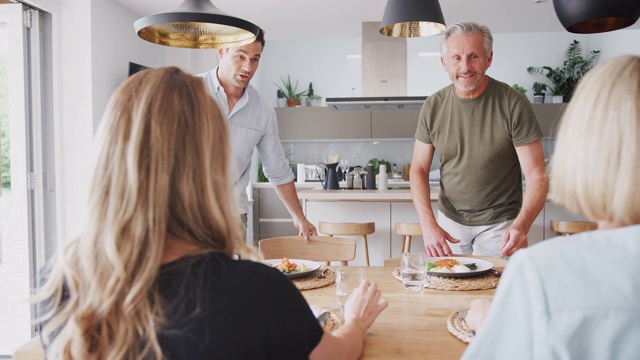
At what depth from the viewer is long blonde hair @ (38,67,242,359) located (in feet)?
2.58

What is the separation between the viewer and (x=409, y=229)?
3.56m

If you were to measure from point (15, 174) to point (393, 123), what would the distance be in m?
4.54

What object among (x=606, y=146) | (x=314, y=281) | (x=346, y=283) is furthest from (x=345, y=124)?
(x=606, y=146)

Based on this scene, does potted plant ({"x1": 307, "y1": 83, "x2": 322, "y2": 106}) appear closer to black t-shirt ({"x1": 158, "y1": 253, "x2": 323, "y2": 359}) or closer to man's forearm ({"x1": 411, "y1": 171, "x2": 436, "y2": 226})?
man's forearm ({"x1": 411, "y1": 171, "x2": 436, "y2": 226})

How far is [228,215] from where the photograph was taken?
2.93 feet

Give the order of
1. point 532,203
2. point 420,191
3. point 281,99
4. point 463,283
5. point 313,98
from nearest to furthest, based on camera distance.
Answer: point 463,283, point 532,203, point 420,191, point 281,99, point 313,98

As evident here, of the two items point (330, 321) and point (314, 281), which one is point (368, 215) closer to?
point (314, 281)

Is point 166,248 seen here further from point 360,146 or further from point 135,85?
point 360,146

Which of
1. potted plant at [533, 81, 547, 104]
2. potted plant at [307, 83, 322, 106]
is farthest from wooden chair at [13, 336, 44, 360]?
potted plant at [533, 81, 547, 104]

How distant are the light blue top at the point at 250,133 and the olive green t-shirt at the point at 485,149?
767 mm

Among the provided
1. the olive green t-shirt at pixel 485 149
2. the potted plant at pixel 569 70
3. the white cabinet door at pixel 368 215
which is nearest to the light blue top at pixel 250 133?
the olive green t-shirt at pixel 485 149

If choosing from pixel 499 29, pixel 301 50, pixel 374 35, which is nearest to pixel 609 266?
Answer: pixel 374 35

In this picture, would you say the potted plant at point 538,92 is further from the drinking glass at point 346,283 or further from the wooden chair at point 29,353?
the wooden chair at point 29,353

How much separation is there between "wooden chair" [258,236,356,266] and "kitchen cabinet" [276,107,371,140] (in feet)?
15.0
